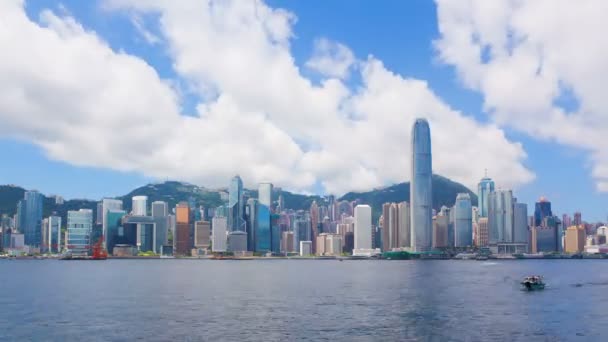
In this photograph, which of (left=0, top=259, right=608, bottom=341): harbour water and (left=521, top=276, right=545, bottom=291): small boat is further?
(left=521, top=276, right=545, bottom=291): small boat

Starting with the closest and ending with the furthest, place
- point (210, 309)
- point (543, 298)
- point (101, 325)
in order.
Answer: point (101, 325) → point (210, 309) → point (543, 298)

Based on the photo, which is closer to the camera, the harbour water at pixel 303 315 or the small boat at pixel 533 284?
the harbour water at pixel 303 315

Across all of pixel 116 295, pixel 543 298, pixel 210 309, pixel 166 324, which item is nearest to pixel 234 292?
pixel 116 295

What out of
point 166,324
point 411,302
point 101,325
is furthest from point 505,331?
point 101,325

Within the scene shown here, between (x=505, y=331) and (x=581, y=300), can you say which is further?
(x=581, y=300)

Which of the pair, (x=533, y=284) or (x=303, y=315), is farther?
(x=533, y=284)

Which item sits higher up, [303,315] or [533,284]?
[303,315]

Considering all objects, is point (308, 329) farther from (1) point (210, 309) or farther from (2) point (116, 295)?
(2) point (116, 295)

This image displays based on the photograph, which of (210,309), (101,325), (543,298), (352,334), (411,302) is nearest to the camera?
(352,334)

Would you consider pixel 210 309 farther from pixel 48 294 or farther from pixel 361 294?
pixel 48 294
